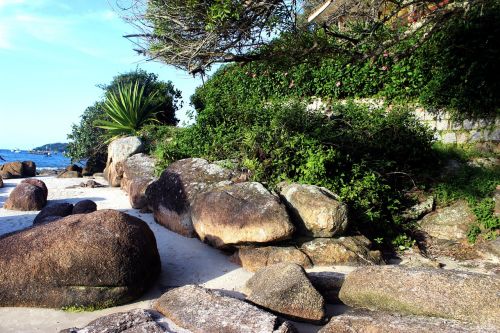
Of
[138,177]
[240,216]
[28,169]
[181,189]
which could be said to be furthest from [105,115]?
[240,216]

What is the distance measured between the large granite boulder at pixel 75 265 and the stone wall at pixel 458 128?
5.45 metres

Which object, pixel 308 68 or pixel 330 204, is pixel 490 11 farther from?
pixel 330 204

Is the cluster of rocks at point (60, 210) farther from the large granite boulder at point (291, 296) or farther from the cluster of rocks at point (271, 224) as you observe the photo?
the large granite boulder at point (291, 296)

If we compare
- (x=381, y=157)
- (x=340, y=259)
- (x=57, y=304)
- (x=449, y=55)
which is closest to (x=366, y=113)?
(x=381, y=157)

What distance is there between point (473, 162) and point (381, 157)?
1.80m

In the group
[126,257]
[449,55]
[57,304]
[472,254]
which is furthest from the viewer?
[449,55]

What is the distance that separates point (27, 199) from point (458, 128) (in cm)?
913

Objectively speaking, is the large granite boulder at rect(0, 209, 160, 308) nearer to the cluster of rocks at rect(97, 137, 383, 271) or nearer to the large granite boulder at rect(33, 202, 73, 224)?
the cluster of rocks at rect(97, 137, 383, 271)

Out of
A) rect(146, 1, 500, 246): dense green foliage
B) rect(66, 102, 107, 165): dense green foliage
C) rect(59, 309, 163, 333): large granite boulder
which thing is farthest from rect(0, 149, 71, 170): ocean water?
rect(59, 309, 163, 333): large granite boulder

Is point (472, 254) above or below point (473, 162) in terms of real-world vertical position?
below

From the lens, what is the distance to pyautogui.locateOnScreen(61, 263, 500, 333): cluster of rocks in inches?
134

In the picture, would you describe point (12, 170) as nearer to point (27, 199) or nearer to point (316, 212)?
point (27, 199)

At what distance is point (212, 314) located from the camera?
3.74m

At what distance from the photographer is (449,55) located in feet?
25.6
